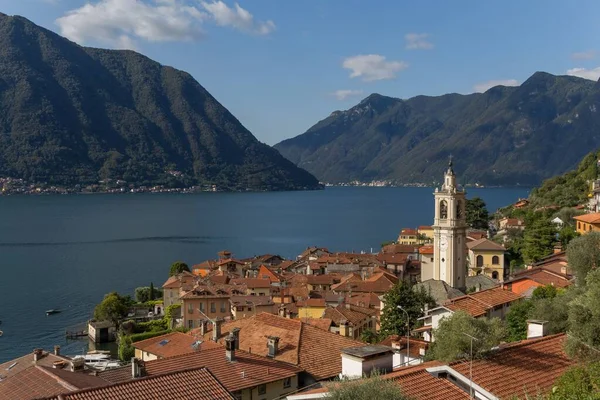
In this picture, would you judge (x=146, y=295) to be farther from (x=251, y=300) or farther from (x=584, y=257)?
(x=584, y=257)

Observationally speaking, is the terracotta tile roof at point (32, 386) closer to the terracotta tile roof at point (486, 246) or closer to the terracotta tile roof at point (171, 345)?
the terracotta tile roof at point (171, 345)

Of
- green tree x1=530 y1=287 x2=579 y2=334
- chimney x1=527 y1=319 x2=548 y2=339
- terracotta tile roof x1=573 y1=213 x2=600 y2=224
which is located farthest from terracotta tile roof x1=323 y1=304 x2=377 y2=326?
chimney x1=527 y1=319 x2=548 y2=339

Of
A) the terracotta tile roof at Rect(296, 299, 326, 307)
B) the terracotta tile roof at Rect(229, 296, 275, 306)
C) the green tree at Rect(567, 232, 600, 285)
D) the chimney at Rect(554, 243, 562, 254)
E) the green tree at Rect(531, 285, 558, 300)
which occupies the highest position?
the green tree at Rect(567, 232, 600, 285)

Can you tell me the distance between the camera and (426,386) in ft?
33.1

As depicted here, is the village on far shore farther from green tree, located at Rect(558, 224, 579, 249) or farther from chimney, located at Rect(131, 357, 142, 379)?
green tree, located at Rect(558, 224, 579, 249)

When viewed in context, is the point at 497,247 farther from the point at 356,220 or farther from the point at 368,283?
the point at 356,220

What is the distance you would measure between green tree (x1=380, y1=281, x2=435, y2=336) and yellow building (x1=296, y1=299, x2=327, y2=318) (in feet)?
38.0

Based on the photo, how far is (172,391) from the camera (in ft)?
34.4

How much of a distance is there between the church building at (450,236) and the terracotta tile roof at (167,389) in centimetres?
2491

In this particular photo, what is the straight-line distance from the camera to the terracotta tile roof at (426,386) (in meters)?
9.79

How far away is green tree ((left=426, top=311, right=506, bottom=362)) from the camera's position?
38.0ft

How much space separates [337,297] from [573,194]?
38.4 metres

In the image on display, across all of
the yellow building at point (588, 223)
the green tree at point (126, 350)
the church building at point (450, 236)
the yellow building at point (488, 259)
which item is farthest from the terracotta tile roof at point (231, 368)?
the yellow building at point (488, 259)

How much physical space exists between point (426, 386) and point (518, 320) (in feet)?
33.5
